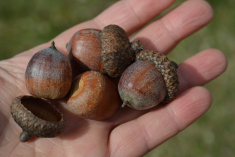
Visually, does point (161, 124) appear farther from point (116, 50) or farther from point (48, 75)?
point (48, 75)

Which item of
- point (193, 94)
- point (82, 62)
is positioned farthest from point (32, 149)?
point (193, 94)

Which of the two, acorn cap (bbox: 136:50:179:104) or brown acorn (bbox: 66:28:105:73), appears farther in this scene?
brown acorn (bbox: 66:28:105:73)

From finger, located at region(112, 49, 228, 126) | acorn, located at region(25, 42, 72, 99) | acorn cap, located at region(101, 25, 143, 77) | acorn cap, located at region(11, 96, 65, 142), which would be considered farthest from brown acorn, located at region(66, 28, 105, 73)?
finger, located at region(112, 49, 228, 126)

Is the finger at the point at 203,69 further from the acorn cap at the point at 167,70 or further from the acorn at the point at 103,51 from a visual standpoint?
the acorn at the point at 103,51

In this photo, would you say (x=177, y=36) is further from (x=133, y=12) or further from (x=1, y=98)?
(x=1, y=98)

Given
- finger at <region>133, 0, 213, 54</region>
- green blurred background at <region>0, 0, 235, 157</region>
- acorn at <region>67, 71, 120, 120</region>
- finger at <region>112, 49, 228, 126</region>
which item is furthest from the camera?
green blurred background at <region>0, 0, 235, 157</region>

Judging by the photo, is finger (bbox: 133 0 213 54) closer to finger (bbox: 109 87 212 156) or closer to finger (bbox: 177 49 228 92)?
finger (bbox: 177 49 228 92)

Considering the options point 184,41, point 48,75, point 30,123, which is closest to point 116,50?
point 48,75
